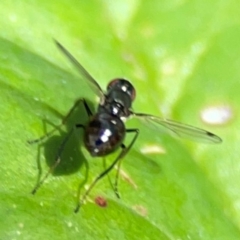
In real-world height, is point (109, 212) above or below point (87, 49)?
below

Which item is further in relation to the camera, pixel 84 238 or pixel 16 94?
pixel 16 94

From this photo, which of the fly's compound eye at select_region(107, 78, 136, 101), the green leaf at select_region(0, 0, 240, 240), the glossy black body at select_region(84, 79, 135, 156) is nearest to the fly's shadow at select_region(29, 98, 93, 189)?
the green leaf at select_region(0, 0, 240, 240)

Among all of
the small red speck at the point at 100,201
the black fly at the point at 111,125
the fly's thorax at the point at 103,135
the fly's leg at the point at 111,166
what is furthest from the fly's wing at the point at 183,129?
the small red speck at the point at 100,201

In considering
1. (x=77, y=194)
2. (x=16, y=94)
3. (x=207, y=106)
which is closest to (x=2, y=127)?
(x=16, y=94)

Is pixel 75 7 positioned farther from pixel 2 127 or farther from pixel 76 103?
pixel 2 127

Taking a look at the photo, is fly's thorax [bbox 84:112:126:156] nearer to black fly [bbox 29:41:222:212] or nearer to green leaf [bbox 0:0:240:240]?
black fly [bbox 29:41:222:212]

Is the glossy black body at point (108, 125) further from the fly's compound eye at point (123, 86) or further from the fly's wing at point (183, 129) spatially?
the fly's wing at point (183, 129)
